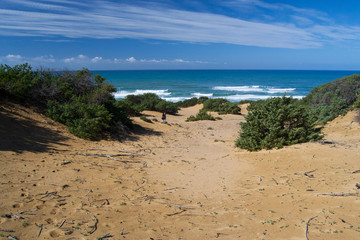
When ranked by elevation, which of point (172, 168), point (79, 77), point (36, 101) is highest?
point (79, 77)

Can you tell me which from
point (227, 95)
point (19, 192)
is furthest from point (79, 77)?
point (227, 95)

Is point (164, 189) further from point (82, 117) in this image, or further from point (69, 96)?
point (69, 96)

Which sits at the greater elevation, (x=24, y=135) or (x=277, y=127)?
(x=277, y=127)

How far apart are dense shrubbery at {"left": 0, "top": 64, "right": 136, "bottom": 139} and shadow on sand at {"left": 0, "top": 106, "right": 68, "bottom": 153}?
3.61 ft

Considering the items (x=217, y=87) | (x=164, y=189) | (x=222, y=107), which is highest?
(x=217, y=87)

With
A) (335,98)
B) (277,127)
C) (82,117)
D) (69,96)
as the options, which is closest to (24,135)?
(82,117)

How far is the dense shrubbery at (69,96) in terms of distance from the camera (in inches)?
414

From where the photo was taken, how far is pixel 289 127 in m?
9.87

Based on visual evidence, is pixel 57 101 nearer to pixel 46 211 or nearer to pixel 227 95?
pixel 46 211

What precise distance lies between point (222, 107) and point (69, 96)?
714 inches

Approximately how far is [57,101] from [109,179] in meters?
7.39

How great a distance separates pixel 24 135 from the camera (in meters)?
8.47

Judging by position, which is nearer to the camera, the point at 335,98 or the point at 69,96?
the point at 69,96

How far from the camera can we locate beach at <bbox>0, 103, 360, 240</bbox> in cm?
381
